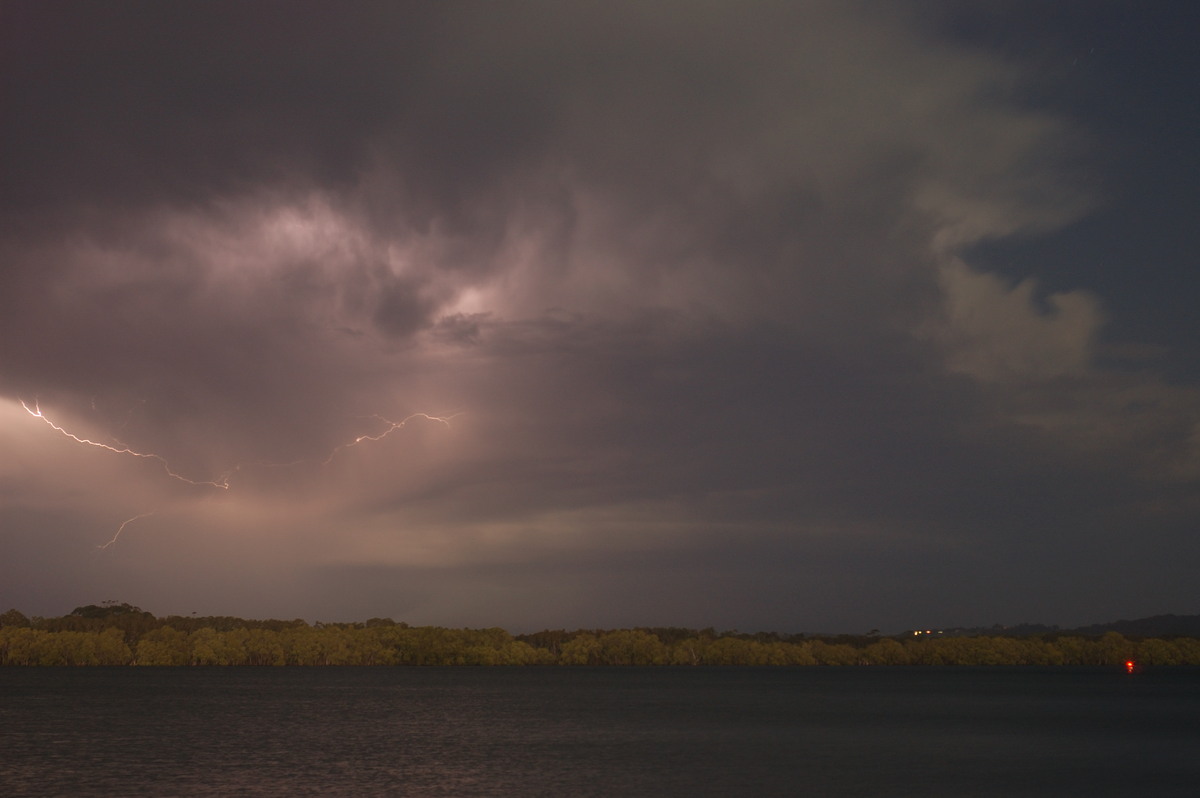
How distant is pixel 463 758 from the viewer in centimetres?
6309

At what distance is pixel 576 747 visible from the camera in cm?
7156

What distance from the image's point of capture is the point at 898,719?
108m


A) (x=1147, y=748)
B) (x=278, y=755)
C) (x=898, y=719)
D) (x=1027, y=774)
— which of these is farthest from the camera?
(x=898, y=719)

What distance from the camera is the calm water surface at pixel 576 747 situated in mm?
50781

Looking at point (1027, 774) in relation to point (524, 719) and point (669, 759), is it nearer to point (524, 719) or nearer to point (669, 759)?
point (669, 759)

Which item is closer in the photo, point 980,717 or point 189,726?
point 189,726

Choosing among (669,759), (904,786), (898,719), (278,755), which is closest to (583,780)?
(669,759)

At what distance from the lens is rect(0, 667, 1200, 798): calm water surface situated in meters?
50.8

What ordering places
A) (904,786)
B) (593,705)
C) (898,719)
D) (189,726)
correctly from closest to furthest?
(904,786)
(189,726)
(898,719)
(593,705)

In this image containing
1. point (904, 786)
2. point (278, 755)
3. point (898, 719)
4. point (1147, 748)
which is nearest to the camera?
point (904, 786)

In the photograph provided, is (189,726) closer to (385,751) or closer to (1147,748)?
(385,751)

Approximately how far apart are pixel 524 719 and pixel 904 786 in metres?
55.7

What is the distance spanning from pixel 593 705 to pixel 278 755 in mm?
70105

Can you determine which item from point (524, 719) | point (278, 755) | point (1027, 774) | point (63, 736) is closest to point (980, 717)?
point (524, 719)
